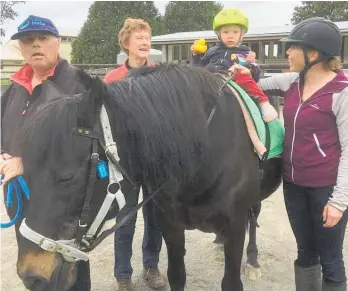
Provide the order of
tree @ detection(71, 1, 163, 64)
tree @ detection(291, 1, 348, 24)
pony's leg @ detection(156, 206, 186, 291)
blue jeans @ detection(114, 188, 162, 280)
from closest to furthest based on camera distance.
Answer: pony's leg @ detection(156, 206, 186, 291) → blue jeans @ detection(114, 188, 162, 280) → tree @ detection(291, 1, 348, 24) → tree @ detection(71, 1, 163, 64)

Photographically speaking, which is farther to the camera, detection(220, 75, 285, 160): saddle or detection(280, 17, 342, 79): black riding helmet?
detection(220, 75, 285, 160): saddle

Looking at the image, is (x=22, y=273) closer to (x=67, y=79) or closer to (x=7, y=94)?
(x=67, y=79)

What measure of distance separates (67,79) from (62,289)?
44.7 inches

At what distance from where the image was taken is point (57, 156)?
61.8 inches

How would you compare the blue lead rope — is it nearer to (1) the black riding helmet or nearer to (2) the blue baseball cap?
(2) the blue baseball cap

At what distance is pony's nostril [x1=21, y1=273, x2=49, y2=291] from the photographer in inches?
63.6

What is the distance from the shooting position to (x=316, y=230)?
95.6 inches

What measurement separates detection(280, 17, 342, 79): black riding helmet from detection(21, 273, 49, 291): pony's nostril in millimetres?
1770

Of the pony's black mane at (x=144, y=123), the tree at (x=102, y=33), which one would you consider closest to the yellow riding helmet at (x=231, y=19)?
the pony's black mane at (x=144, y=123)

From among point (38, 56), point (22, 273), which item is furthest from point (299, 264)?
point (38, 56)

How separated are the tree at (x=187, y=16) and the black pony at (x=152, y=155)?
3947 cm

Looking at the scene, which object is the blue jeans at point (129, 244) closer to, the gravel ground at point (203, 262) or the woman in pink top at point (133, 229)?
the woman in pink top at point (133, 229)

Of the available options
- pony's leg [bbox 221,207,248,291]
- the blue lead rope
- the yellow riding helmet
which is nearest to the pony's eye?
the blue lead rope

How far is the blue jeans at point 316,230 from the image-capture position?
2338 millimetres
